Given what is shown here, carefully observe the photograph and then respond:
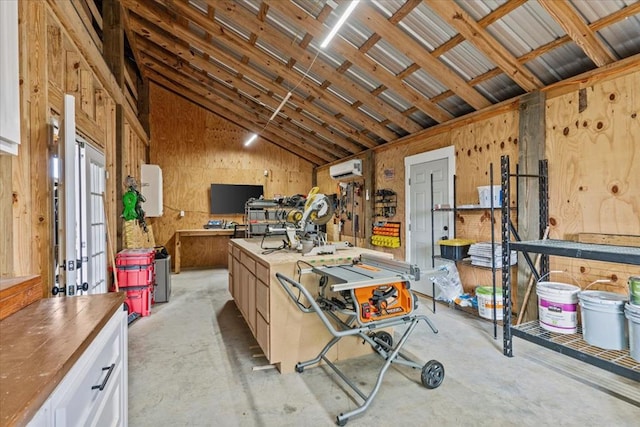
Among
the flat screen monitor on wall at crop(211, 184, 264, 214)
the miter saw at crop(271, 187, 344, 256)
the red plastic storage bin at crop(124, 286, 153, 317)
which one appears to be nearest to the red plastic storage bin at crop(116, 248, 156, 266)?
the red plastic storage bin at crop(124, 286, 153, 317)

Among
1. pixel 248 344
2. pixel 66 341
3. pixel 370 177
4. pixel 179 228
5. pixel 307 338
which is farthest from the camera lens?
pixel 179 228

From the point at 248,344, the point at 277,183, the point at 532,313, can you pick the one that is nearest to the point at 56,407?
the point at 248,344

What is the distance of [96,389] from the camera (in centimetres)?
110

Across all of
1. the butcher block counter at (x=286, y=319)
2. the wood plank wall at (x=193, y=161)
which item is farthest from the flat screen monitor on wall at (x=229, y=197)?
the butcher block counter at (x=286, y=319)

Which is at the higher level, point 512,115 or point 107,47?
point 107,47

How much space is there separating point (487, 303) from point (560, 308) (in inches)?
39.0

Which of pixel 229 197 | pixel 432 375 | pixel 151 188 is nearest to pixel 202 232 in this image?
pixel 229 197

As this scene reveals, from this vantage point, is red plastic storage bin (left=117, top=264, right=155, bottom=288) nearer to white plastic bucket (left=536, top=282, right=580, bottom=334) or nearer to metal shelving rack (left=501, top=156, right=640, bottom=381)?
metal shelving rack (left=501, top=156, right=640, bottom=381)

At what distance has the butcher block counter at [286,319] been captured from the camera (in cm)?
244

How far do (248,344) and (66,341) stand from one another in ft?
7.56

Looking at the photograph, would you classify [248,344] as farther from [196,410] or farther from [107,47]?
[107,47]

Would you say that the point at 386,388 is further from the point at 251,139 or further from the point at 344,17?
the point at 251,139

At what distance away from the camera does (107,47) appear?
13.4 feet

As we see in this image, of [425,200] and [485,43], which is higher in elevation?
[485,43]
